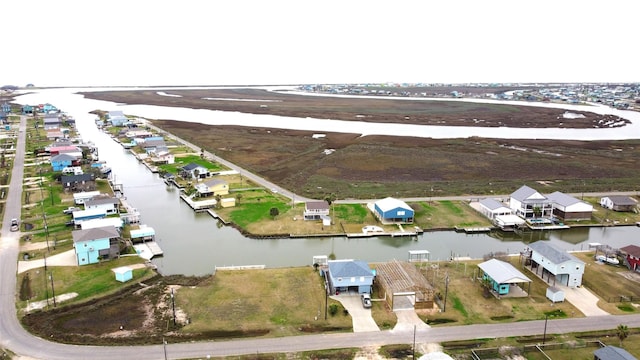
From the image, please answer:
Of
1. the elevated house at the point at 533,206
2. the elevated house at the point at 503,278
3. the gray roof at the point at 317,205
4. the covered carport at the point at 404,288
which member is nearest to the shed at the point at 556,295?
the elevated house at the point at 503,278

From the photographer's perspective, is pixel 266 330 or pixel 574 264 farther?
pixel 574 264

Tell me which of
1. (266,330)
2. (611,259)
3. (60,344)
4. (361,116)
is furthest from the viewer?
(361,116)

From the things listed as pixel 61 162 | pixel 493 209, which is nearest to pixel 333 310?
pixel 493 209

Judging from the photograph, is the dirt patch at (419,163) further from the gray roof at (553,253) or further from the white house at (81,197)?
the white house at (81,197)

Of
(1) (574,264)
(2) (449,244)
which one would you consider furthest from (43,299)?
(1) (574,264)

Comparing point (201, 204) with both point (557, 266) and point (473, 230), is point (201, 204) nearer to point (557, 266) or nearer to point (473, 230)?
point (473, 230)

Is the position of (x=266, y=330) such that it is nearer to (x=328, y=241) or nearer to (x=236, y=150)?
(x=328, y=241)
